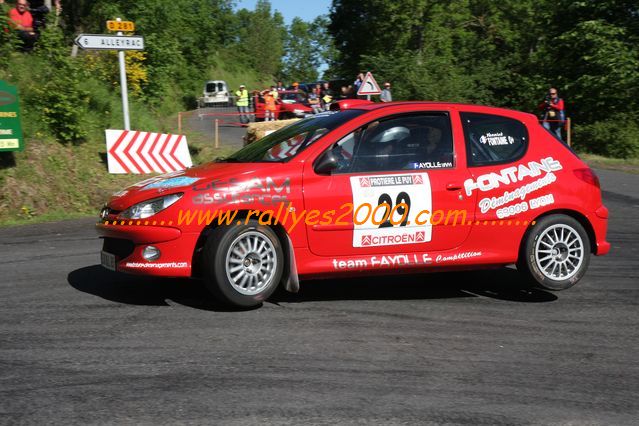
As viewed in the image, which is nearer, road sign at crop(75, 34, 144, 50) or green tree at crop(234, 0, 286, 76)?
road sign at crop(75, 34, 144, 50)

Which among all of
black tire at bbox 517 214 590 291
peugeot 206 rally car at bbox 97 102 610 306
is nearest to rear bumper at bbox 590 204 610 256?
peugeot 206 rally car at bbox 97 102 610 306

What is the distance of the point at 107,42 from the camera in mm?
16141

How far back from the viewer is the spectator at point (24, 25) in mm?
17750

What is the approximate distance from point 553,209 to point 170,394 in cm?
425

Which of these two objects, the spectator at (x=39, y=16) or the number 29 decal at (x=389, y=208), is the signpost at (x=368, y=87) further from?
the number 29 decal at (x=389, y=208)

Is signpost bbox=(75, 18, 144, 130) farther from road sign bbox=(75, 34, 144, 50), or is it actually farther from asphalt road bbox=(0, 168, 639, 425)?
asphalt road bbox=(0, 168, 639, 425)

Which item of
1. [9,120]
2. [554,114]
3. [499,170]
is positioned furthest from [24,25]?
[554,114]

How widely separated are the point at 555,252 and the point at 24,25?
14.8 metres

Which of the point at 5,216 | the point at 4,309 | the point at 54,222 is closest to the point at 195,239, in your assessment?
the point at 4,309

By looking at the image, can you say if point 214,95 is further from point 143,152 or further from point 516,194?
point 516,194

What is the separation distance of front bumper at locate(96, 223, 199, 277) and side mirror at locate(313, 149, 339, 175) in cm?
119

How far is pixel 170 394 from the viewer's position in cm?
457

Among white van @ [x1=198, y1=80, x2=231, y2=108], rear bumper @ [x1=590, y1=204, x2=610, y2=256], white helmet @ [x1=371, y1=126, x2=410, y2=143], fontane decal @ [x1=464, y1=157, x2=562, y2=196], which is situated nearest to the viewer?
white helmet @ [x1=371, y1=126, x2=410, y2=143]

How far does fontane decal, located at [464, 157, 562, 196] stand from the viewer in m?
7.05
